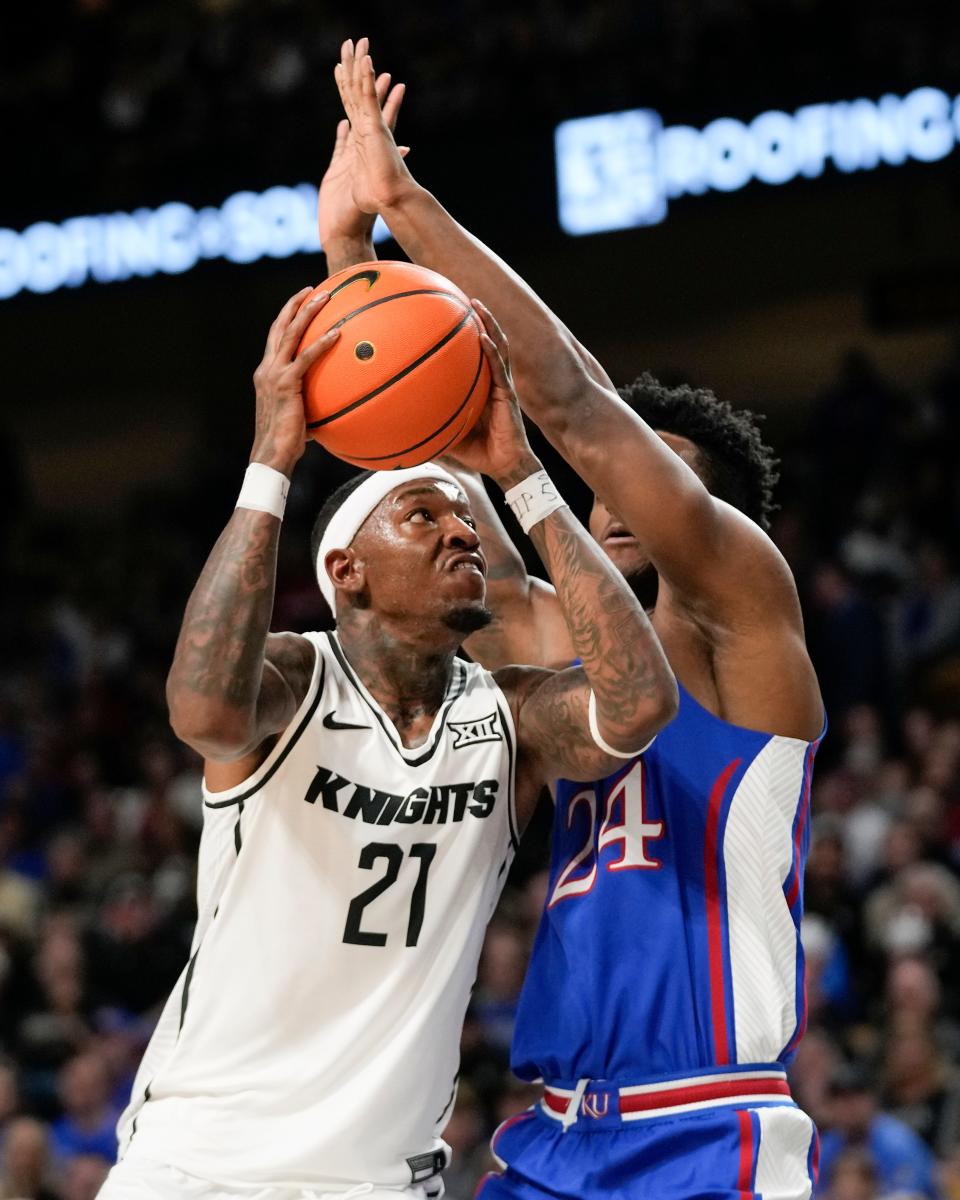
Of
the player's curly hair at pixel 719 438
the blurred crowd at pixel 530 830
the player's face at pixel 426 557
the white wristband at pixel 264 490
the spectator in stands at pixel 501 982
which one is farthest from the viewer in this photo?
the spectator in stands at pixel 501 982

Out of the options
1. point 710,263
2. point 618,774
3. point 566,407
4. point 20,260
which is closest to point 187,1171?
point 618,774

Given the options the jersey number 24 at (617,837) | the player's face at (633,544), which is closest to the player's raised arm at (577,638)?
the jersey number 24 at (617,837)

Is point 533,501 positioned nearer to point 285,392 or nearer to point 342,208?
point 285,392

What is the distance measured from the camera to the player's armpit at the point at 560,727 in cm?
366

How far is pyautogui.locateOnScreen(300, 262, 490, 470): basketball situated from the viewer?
3555 mm

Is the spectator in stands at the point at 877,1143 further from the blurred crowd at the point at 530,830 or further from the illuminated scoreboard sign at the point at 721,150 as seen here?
the illuminated scoreboard sign at the point at 721,150

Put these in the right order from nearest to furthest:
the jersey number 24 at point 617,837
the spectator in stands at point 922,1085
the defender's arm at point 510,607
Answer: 1. the jersey number 24 at point 617,837
2. the defender's arm at point 510,607
3. the spectator in stands at point 922,1085

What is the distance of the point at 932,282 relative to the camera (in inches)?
514

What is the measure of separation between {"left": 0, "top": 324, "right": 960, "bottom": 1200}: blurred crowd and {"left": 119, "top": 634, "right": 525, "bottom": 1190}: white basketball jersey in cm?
362

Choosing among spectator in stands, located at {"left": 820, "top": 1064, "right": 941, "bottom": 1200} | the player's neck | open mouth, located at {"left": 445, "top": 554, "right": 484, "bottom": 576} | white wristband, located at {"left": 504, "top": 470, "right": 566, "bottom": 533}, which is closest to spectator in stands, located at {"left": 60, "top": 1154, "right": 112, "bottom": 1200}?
spectator in stands, located at {"left": 820, "top": 1064, "right": 941, "bottom": 1200}

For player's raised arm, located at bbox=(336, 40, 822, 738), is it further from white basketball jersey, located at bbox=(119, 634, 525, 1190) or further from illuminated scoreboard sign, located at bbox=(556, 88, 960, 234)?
illuminated scoreboard sign, located at bbox=(556, 88, 960, 234)

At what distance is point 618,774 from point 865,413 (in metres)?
8.82

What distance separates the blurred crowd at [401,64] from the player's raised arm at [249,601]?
7.52 meters

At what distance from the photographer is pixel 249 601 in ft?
11.2
